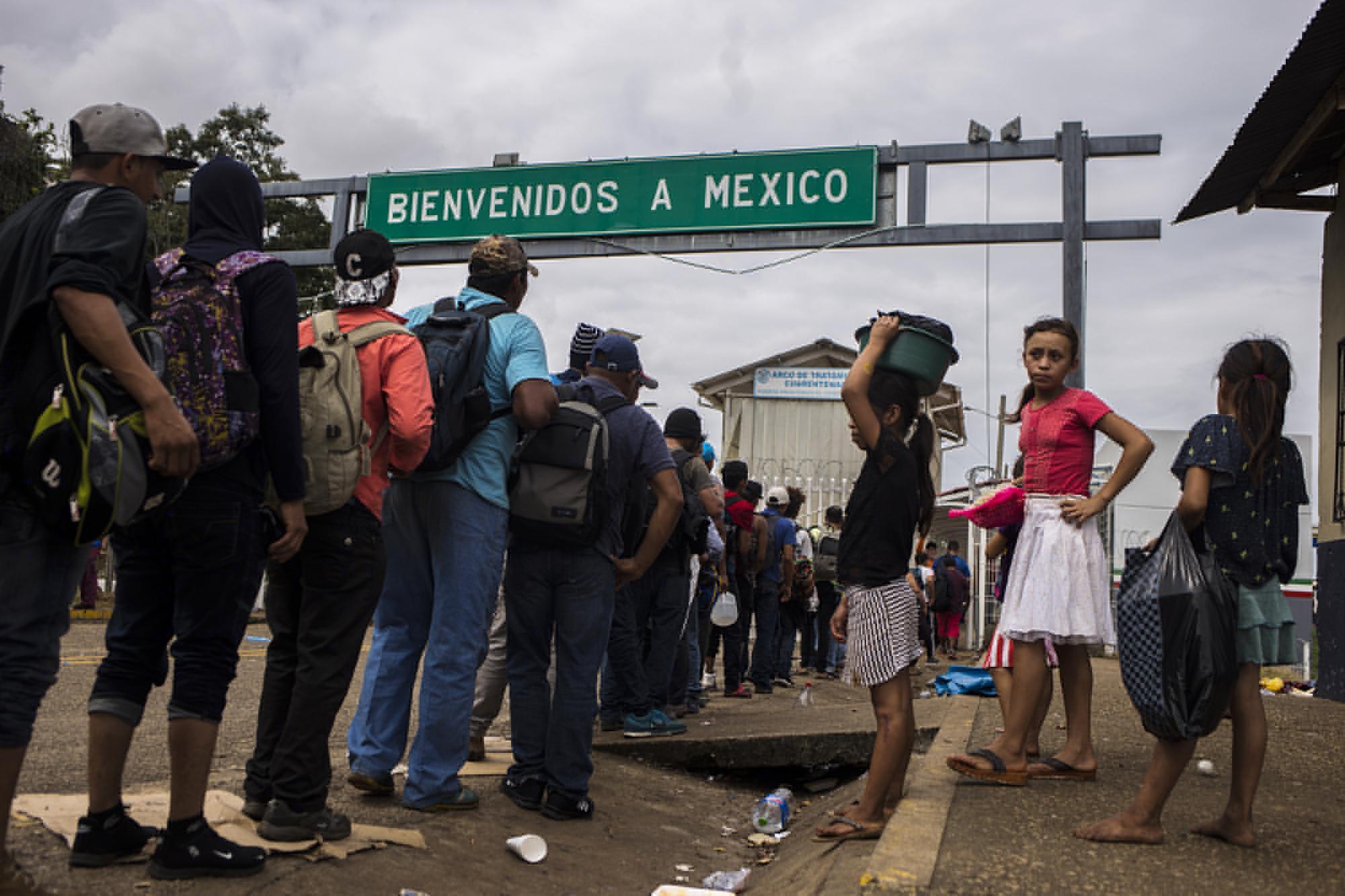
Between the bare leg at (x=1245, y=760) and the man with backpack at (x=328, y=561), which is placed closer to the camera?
the man with backpack at (x=328, y=561)

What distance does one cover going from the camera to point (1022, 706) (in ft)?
14.1

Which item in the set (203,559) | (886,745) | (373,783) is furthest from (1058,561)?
(203,559)

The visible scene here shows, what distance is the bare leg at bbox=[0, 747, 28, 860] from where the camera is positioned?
2428mm

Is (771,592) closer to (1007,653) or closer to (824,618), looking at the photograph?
(824,618)

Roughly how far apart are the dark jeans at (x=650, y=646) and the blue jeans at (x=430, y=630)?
206 cm

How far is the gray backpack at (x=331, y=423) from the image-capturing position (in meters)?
3.21

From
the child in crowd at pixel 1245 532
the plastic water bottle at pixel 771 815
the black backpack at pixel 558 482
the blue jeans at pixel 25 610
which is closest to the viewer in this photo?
the blue jeans at pixel 25 610

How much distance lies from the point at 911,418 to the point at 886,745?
1.16m

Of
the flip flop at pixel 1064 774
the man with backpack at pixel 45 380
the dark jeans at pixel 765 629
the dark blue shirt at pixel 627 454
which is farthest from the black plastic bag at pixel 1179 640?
the dark jeans at pixel 765 629

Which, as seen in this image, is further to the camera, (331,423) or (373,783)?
(373,783)

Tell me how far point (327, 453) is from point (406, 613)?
1.01m

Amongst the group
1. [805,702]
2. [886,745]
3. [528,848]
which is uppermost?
[886,745]

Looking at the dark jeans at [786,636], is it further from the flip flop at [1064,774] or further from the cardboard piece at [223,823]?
the cardboard piece at [223,823]

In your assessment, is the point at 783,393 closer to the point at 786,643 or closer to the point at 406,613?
the point at 786,643
